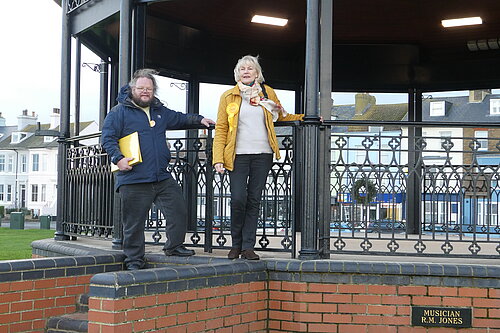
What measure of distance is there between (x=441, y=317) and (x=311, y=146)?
190 cm

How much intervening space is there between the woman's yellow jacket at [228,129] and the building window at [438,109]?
617 centimetres

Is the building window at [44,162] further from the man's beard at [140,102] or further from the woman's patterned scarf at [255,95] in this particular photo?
the woman's patterned scarf at [255,95]

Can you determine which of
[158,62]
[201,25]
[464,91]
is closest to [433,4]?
[464,91]

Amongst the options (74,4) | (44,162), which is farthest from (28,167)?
(74,4)

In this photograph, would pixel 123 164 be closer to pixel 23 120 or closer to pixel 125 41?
pixel 125 41

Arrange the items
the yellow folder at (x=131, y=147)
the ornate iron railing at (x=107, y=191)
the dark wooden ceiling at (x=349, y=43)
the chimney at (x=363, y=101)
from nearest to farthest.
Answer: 1. the yellow folder at (x=131, y=147)
2. the ornate iron railing at (x=107, y=191)
3. the dark wooden ceiling at (x=349, y=43)
4. the chimney at (x=363, y=101)

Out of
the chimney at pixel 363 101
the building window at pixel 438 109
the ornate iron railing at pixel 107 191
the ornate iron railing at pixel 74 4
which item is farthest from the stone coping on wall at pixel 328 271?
the chimney at pixel 363 101

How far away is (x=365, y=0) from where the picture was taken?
30.1 feet

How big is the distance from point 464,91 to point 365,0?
3.32 metres

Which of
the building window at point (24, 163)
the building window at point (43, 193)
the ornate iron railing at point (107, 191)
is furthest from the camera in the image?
the building window at point (24, 163)

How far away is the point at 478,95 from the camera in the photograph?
1191 centimetres

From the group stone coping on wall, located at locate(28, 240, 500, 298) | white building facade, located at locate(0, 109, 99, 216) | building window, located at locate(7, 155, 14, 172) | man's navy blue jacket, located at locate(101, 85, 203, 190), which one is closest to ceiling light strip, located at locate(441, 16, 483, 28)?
stone coping on wall, located at locate(28, 240, 500, 298)

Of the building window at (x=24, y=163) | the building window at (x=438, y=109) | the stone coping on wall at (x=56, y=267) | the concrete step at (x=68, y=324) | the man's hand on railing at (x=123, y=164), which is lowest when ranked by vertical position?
the concrete step at (x=68, y=324)

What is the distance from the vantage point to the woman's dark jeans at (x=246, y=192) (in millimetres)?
5996
